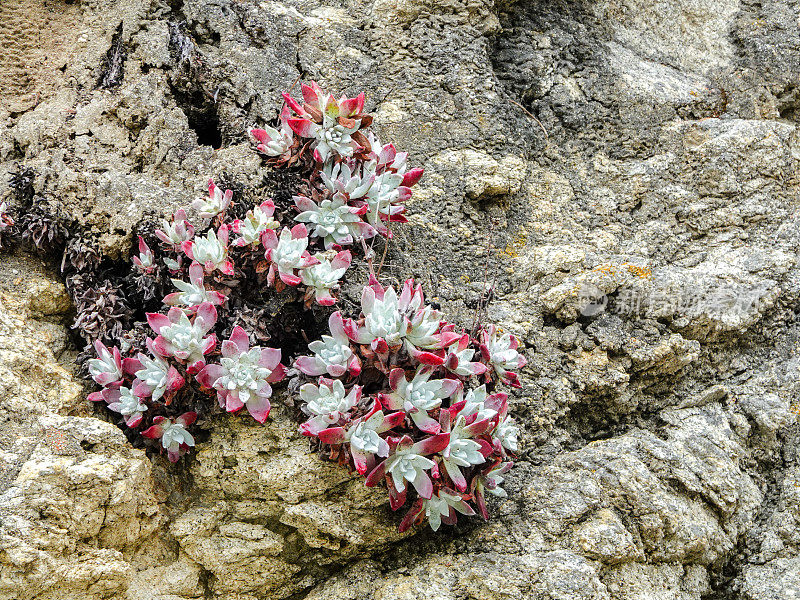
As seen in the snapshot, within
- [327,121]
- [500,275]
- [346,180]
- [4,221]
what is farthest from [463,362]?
[4,221]

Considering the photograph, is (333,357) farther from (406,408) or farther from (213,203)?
(213,203)

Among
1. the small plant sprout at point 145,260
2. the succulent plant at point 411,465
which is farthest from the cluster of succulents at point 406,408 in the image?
the small plant sprout at point 145,260

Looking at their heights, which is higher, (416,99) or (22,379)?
(416,99)

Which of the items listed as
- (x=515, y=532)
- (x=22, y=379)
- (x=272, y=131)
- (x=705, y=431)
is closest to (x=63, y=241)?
(x=22, y=379)

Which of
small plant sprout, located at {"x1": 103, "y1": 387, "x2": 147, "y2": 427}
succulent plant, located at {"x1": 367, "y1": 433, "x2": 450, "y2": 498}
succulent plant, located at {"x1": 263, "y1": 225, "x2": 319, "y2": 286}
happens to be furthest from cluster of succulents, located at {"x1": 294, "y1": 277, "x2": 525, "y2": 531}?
small plant sprout, located at {"x1": 103, "y1": 387, "x2": 147, "y2": 427}

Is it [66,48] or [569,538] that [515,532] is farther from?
[66,48]

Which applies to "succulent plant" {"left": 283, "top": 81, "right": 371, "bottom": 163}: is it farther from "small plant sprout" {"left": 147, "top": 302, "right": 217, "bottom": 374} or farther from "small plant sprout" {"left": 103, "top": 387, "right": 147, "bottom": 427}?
"small plant sprout" {"left": 103, "top": 387, "right": 147, "bottom": 427}

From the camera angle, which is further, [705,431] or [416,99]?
[416,99]

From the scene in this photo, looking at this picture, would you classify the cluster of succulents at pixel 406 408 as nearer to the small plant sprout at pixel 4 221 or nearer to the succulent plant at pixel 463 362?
the succulent plant at pixel 463 362
